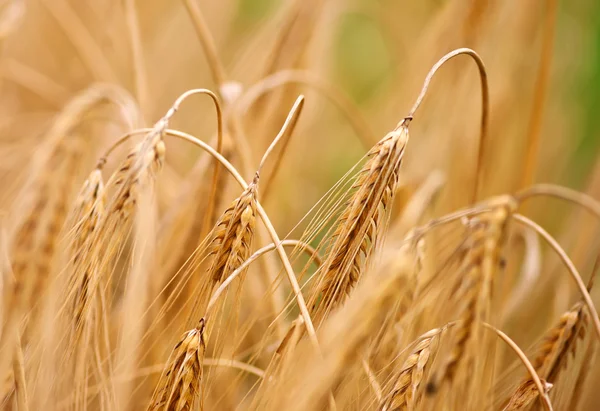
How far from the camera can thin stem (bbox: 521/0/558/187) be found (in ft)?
2.21

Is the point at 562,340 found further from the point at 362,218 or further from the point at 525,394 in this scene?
the point at 362,218

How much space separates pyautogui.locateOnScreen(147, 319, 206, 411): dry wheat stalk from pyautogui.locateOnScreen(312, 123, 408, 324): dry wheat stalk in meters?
0.09

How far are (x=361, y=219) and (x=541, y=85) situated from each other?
0.43m

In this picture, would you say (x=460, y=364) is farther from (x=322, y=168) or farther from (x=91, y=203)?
(x=322, y=168)

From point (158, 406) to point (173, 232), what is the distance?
0.29 meters

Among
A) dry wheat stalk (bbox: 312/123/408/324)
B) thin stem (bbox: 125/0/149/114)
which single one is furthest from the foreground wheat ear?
thin stem (bbox: 125/0/149/114)

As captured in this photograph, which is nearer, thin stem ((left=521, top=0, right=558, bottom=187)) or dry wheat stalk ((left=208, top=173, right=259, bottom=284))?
dry wheat stalk ((left=208, top=173, right=259, bottom=284))

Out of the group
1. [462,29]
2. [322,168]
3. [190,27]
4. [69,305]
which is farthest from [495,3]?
[190,27]

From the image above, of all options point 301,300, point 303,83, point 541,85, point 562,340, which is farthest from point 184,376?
point 541,85

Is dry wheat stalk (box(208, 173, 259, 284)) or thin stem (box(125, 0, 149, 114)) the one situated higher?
thin stem (box(125, 0, 149, 114))

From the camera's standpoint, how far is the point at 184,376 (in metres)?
0.40

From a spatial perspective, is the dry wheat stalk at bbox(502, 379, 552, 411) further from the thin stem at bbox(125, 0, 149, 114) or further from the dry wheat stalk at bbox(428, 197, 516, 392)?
the thin stem at bbox(125, 0, 149, 114)

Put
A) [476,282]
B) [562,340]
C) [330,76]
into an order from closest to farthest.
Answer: [476,282] → [562,340] → [330,76]

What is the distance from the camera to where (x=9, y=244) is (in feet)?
1.69
